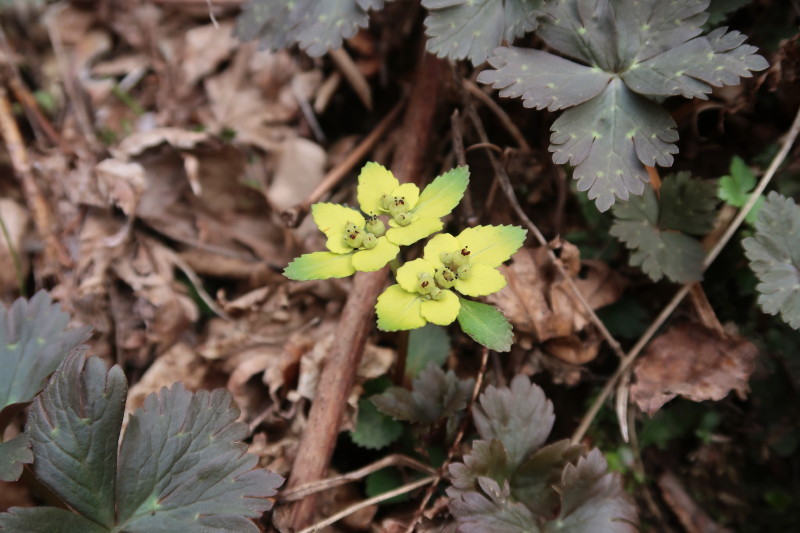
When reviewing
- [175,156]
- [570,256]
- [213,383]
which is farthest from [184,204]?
[570,256]

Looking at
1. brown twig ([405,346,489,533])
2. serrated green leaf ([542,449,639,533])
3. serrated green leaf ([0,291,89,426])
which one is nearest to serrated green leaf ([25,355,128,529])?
serrated green leaf ([0,291,89,426])

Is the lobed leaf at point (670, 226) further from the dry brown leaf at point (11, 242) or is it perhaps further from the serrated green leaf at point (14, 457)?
the dry brown leaf at point (11, 242)

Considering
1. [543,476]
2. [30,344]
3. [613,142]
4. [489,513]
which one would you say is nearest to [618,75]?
[613,142]

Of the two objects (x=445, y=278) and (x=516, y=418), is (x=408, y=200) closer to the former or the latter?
(x=445, y=278)

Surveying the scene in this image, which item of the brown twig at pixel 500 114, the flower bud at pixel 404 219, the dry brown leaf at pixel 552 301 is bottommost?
the dry brown leaf at pixel 552 301

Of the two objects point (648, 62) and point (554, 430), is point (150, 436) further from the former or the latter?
point (648, 62)

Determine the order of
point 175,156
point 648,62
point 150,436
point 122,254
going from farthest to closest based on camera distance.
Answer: point 175,156 < point 122,254 < point 648,62 < point 150,436

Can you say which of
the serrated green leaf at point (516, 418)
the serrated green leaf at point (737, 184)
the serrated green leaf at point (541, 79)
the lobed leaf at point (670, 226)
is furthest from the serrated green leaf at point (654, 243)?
the serrated green leaf at point (516, 418)
